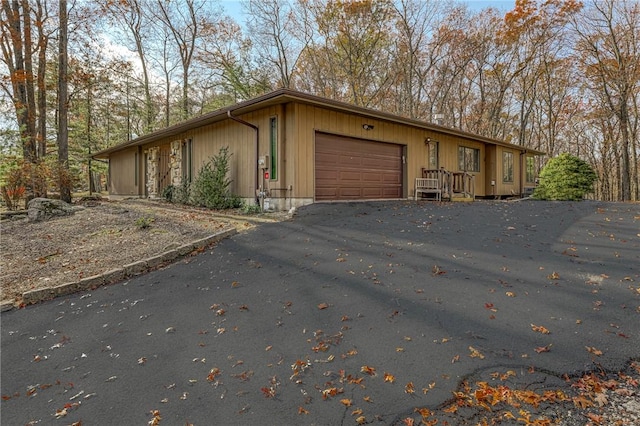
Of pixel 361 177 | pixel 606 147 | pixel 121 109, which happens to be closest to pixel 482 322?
pixel 361 177

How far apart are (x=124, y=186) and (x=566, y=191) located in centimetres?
2067

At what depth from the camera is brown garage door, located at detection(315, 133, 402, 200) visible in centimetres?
949

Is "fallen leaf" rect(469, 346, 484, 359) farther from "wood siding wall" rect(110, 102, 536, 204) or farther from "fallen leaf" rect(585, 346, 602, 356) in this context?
"wood siding wall" rect(110, 102, 536, 204)

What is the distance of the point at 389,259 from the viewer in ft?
15.8

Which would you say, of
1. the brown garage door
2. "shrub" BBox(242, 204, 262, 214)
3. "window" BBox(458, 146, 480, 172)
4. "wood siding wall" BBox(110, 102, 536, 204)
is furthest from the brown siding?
"window" BBox(458, 146, 480, 172)

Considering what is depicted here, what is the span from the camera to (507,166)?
17125mm

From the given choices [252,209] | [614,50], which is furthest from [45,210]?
[614,50]

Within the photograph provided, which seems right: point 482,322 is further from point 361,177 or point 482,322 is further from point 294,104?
point 361,177

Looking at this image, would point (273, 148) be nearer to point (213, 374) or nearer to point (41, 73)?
point (213, 374)

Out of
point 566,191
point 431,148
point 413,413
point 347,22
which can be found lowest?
point 413,413

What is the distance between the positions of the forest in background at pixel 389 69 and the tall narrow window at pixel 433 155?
13.6 ft

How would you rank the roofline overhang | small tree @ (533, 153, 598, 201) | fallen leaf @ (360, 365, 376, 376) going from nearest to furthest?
fallen leaf @ (360, 365, 376, 376) → the roofline overhang → small tree @ (533, 153, 598, 201)

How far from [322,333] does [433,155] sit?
11289 mm

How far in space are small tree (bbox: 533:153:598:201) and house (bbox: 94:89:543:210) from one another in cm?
273
